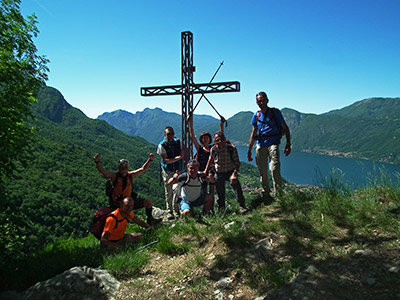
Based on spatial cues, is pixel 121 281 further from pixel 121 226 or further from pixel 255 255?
pixel 255 255

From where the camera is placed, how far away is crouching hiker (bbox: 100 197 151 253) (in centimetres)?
426

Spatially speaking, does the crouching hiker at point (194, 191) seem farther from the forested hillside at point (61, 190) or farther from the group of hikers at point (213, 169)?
the forested hillside at point (61, 190)

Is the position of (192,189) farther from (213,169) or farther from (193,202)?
(213,169)

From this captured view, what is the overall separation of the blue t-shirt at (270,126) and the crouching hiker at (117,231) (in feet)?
9.60

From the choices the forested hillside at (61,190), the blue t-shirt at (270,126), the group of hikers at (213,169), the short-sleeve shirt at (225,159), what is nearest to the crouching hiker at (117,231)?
the group of hikers at (213,169)

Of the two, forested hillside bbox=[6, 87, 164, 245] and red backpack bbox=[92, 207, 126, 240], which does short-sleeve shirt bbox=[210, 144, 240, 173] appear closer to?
red backpack bbox=[92, 207, 126, 240]

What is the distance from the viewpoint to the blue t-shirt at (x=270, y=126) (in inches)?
209

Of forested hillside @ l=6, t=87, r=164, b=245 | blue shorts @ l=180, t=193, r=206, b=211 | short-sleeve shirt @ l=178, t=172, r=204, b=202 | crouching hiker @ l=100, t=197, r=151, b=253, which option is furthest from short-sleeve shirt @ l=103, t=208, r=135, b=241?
forested hillside @ l=6, t=87, r=164, b=245

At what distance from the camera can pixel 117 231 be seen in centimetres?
438

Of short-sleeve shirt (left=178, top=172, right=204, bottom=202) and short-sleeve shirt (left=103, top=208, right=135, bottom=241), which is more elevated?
short-sleeve shirt (left=178, top=172, right=204, bottom=202)

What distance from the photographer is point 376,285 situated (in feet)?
7.58

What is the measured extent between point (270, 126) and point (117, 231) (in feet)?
11.6

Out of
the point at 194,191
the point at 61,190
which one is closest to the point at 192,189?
the point at 194,191

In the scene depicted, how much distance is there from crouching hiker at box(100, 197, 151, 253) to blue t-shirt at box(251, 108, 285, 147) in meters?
2.93
